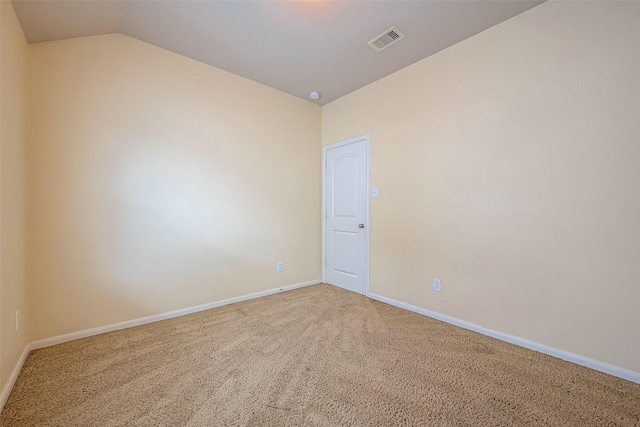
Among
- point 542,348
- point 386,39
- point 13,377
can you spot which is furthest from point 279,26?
point 542,348

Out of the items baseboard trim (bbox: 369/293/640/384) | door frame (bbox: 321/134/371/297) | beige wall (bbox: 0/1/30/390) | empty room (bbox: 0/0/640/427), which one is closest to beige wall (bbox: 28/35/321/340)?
empty room (bbox: 0/0/640/427)

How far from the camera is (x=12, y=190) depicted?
1706mm

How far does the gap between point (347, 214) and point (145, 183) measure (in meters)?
2.39

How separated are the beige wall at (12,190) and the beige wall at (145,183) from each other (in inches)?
6.6

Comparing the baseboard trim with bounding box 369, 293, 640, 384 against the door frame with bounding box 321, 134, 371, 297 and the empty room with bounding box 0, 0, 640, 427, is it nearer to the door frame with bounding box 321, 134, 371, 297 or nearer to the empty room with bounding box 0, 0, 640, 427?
the empty room with bounding box 0, 0, 640, 427

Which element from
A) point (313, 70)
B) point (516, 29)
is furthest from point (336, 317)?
point (516, 29)

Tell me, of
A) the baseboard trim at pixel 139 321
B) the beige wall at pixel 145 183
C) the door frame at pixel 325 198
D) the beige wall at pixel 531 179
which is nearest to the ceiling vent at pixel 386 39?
the beige wall at pixel 531 179

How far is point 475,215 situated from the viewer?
7.91ft

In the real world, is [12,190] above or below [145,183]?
below

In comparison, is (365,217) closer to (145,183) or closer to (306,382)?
(306,382)

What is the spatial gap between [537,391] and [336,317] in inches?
62.8

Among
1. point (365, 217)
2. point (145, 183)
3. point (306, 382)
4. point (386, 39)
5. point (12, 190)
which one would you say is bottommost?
point (306, 382)

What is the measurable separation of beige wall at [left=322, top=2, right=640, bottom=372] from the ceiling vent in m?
0.51

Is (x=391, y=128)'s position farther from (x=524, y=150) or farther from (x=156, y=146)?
(x=156, y=146)
